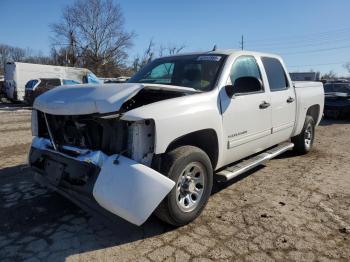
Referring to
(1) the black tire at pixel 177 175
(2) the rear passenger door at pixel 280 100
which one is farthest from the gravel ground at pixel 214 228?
(2) the rear passenger door at pixel 280 100

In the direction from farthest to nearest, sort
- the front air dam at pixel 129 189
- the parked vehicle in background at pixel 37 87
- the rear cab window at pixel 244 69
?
the parked vehicle in background at pixel 37 87 → the rear cab window at pixel 244 69 → the front air dam at pixel 129 189

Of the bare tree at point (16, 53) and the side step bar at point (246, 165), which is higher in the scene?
the bare tree at point (16, 53)

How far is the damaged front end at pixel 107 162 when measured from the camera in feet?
10.2

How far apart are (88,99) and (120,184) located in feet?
2.89

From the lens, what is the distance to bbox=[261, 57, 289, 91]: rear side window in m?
5.46

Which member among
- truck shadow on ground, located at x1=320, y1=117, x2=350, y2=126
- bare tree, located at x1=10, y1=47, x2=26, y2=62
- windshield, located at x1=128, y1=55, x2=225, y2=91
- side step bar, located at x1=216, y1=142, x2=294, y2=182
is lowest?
truck shadow on ground, located at x1=320, y1=117, x2=350, y2=126

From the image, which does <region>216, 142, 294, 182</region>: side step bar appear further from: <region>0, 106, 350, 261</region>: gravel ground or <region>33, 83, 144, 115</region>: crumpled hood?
<region>33, 83, 144, 115</region>: crumpled hood

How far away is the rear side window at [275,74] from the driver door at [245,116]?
1.10ft

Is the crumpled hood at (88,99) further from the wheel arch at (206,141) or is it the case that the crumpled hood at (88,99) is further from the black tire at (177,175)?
the wheel arch at (206,141)

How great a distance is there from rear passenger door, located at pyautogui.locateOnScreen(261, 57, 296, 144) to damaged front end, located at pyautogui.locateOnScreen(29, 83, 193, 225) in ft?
7.42

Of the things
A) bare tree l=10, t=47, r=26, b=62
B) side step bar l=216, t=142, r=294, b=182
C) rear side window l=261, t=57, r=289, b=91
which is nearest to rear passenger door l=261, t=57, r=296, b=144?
rear side window l=261, t=57, r=289, b=91

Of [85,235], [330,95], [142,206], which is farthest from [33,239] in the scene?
[330,95]

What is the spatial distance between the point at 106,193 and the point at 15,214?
1610 mm

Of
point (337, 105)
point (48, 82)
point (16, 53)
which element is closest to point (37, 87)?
point (48, 82)
